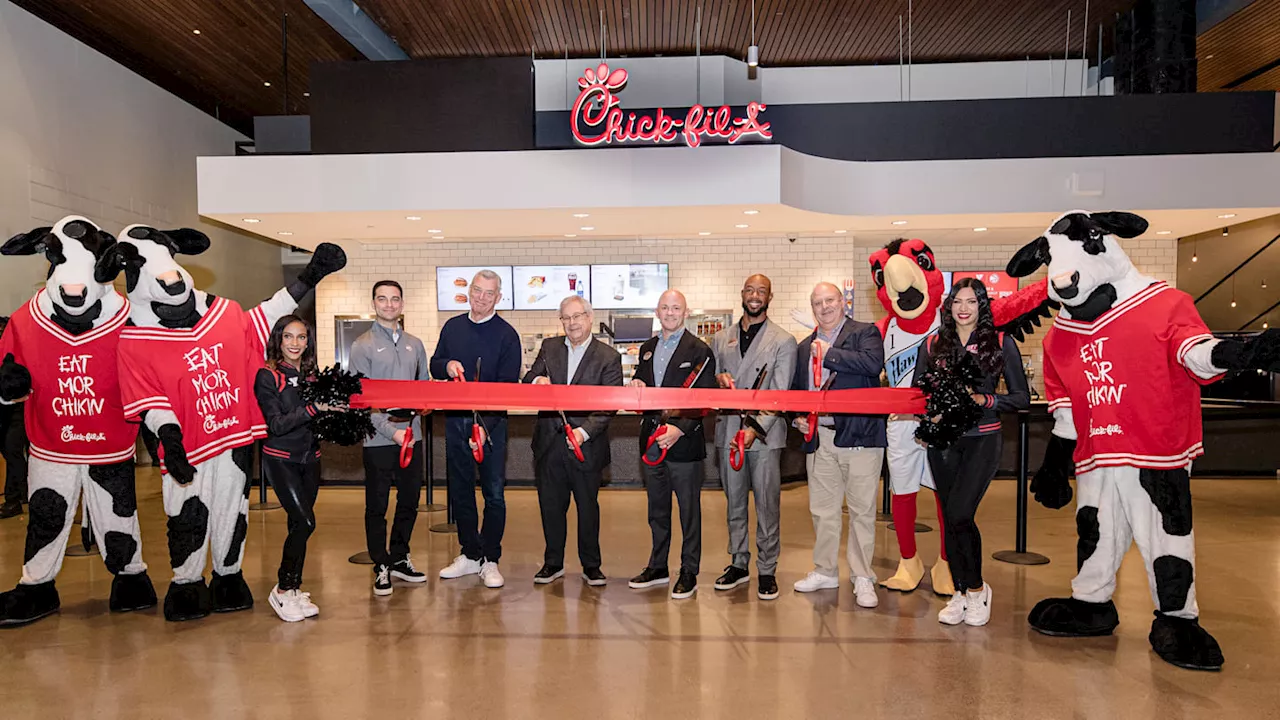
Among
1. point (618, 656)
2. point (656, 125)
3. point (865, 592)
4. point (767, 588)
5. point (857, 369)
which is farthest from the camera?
point (656, 125)

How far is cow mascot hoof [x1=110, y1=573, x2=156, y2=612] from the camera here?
158 inches

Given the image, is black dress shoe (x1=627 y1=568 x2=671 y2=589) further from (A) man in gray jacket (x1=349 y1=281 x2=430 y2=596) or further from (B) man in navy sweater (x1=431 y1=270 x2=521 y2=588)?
(A) man in gray jacket (x1=349 y1=281 x2=430 y2=596)

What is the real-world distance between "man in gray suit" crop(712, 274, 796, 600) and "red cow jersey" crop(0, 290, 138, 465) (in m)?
2.93

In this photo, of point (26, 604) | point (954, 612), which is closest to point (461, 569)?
point (26, 604)

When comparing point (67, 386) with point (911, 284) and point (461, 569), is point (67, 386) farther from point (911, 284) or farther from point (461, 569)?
point (911, 284)

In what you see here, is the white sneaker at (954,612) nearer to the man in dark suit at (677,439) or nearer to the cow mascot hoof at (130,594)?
the man in dark suit at (677,439)

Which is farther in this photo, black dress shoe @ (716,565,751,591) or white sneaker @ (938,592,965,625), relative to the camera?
black dress shoe @ (716,565,751,591)

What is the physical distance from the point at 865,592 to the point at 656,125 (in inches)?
191

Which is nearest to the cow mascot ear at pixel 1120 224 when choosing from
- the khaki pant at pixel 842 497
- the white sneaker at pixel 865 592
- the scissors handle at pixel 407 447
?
the khaki pant at pixel 842 497

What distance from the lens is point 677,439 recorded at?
13.7ft

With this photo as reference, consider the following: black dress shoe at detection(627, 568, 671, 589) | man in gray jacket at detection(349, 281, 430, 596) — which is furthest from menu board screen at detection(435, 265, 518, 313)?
black dress shoe at detection(627, 568, 671, 589)

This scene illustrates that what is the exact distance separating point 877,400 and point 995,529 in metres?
2.74

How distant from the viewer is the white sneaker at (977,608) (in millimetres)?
3727

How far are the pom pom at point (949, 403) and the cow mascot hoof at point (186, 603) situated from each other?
3.44m
